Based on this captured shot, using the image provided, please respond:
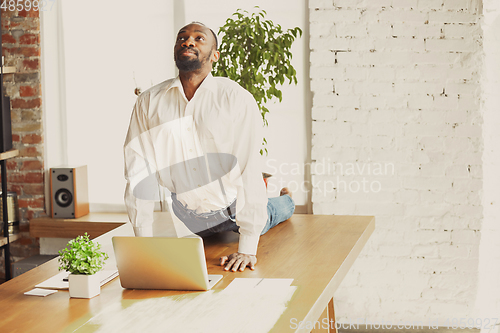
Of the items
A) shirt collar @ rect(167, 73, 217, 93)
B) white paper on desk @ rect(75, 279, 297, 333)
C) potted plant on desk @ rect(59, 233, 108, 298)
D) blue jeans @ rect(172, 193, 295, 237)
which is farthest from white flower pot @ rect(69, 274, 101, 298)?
shirt collar @ rect(167, 73, 217, 93)

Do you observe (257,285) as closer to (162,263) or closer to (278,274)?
(278,274)

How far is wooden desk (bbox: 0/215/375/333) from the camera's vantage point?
1350 mm

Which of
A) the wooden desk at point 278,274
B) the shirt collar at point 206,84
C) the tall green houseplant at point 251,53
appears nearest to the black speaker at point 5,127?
the wooden desk at point 278,274

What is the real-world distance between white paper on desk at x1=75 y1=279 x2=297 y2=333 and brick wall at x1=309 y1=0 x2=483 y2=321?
1.57 meters

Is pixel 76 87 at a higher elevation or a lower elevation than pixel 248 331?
higher

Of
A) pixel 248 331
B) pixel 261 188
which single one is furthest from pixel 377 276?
pixel 248 331

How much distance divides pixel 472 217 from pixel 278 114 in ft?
4.14

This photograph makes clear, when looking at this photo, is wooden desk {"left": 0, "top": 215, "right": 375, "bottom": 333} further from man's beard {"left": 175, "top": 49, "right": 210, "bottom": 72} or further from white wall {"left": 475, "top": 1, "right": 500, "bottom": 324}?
white wall {"left": 475, "top": 1, "right": 500, "bottom": 324}

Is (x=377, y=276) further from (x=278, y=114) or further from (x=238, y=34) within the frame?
(x=238, y=34)

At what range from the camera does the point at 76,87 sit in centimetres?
354

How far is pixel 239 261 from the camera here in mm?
1759

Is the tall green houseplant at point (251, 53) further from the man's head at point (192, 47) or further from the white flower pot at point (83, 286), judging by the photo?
the white flower pot at point (83, 286)

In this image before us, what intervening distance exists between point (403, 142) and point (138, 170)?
5.19 feet

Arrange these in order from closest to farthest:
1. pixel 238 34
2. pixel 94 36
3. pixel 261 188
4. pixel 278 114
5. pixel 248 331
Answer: pixel 248 331 → pixel 261 188 → pixel 238 34 → pixel 278 114 → pixel 94 36
